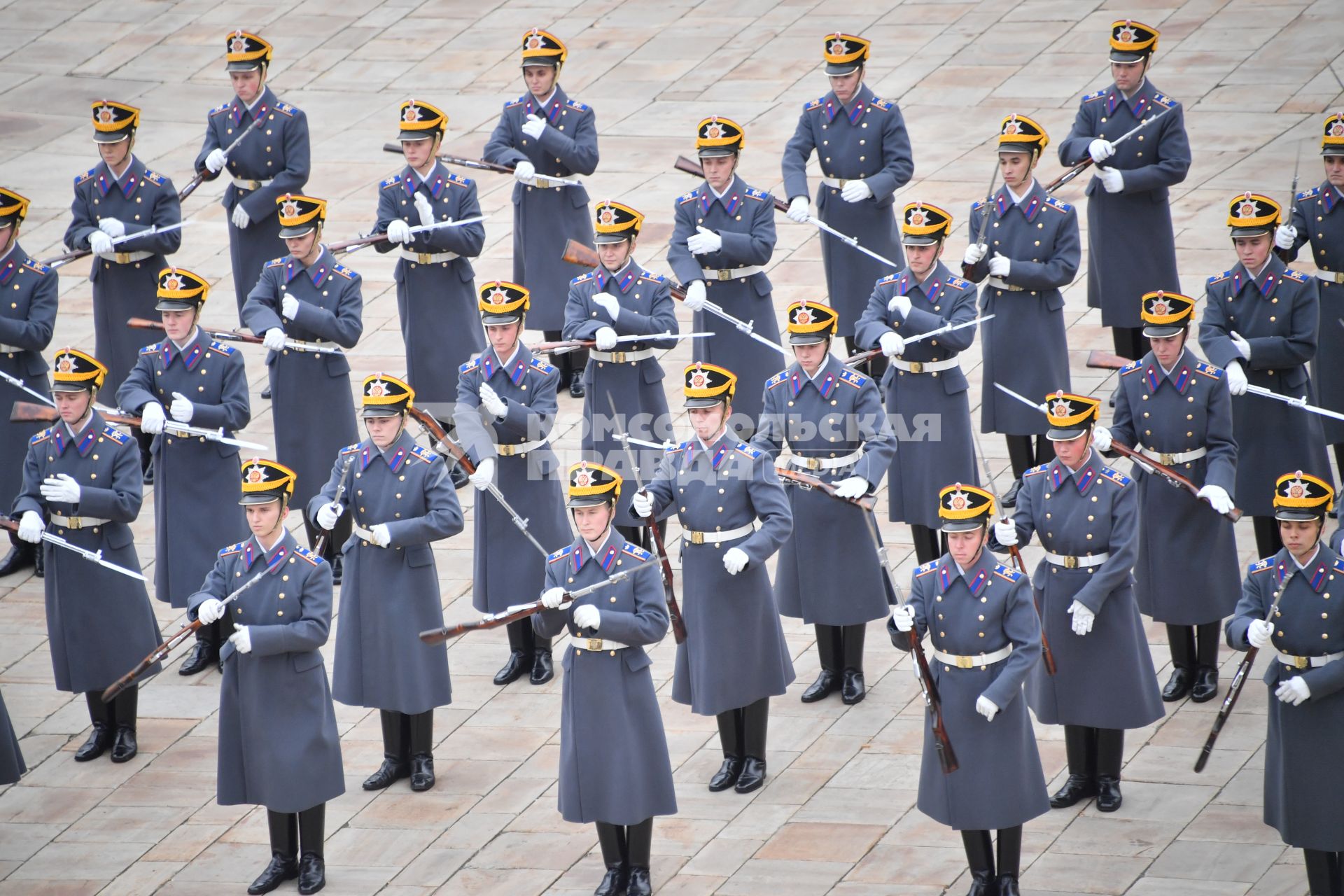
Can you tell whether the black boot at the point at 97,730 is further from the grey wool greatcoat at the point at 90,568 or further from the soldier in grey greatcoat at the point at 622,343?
the soldier in grey greatcoat at the point at 622,343

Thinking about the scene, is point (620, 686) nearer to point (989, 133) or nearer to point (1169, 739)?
point (1169, 739)

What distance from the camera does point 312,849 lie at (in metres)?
10.3

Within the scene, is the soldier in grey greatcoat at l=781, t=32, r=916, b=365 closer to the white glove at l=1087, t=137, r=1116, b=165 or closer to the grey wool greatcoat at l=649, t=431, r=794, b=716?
the white glove at l=1087, t=137, r=1116, b=165

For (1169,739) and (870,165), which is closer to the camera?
(1169,739)

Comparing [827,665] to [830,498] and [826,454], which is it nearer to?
[830,498]

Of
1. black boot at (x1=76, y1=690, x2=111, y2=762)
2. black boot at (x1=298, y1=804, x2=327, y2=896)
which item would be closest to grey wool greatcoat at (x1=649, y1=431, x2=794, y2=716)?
black boot at (x1=298, y1=804, x2=327, y2=896)

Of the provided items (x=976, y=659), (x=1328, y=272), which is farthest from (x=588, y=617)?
(x=1328, y=272)

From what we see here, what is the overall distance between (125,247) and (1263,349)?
7190mm

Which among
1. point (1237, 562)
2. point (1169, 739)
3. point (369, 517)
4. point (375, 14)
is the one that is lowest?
point (1169, 739)

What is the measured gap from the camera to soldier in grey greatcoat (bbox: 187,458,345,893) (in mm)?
10055

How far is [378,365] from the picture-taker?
51.7ft

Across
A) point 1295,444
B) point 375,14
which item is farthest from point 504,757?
point 375,14

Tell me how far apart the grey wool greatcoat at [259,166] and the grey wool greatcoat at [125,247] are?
62cm

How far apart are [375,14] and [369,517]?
11.9 metres
